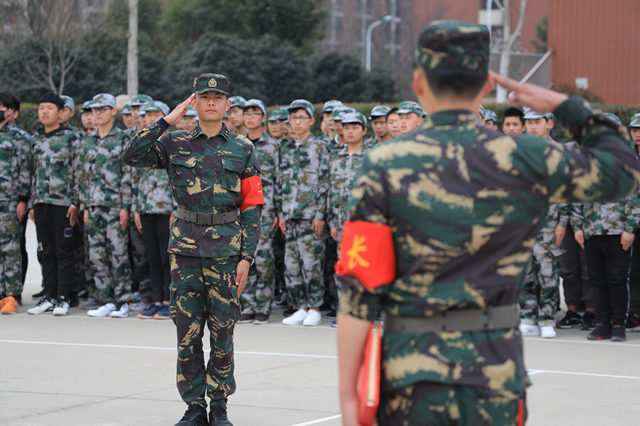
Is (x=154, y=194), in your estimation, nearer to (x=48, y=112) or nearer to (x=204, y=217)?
(x=48, y=112)

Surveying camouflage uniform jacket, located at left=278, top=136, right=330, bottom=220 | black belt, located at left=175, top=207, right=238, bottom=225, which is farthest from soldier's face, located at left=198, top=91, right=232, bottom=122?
camouflage uniform jacket, located at left=278, top=136, right=330, bottom=220

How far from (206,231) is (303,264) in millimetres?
4879

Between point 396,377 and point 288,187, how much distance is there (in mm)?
8293

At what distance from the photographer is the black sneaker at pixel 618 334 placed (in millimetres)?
9359

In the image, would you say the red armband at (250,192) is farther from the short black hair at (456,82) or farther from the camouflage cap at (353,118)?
the camouflage cap at (353,118)

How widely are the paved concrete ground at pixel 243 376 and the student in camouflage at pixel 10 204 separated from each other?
1.02 m

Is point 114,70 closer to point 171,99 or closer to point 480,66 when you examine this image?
point 171,99

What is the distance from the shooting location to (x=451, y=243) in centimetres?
267

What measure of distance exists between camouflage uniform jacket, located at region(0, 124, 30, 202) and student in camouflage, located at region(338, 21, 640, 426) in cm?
939

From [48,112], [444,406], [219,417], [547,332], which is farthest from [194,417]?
[48,112]

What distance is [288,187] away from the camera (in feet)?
35.8

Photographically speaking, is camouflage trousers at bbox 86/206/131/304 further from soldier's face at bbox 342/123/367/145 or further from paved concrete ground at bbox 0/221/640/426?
soldier's face at bbox 342/123/367/145

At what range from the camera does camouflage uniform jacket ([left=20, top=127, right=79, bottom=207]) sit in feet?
36.6

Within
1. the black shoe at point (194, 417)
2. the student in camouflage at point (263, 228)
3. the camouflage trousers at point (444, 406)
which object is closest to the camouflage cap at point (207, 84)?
the black shoe at point (194, 417)
